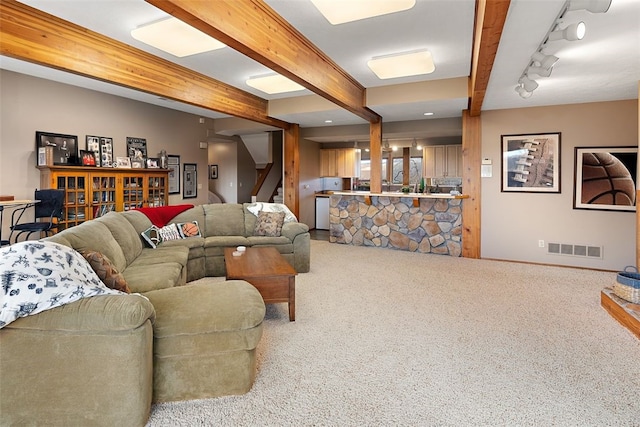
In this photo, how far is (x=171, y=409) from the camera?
6.24ft

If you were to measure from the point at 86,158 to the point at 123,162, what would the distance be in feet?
2.05

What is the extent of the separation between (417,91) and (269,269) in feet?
11.2

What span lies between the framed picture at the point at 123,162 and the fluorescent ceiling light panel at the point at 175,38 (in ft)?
8.69

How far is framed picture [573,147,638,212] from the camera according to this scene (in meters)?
4.85

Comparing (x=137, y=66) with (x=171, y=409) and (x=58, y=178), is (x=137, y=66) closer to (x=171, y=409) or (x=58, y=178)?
(x=58, y=178)

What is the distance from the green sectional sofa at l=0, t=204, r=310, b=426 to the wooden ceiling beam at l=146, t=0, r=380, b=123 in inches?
66.6

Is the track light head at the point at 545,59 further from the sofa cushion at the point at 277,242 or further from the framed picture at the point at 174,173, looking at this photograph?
the framed picture at the point at 174,173

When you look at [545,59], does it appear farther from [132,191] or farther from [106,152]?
[106,152]

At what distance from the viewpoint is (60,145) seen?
200 inches

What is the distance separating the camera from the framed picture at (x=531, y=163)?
17.2 feet

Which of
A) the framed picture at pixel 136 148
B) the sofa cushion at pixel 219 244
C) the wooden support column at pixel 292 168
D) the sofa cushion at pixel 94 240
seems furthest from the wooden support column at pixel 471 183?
the framed picture at pixel 136 148

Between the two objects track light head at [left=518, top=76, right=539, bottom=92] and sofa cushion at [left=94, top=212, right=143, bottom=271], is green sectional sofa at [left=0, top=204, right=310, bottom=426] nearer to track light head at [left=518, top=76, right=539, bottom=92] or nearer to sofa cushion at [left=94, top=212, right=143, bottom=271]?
sofa cushion at [left=94, top=212, right=143, bottom=271]

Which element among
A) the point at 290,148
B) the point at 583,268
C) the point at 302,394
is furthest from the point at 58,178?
the point at 583,268

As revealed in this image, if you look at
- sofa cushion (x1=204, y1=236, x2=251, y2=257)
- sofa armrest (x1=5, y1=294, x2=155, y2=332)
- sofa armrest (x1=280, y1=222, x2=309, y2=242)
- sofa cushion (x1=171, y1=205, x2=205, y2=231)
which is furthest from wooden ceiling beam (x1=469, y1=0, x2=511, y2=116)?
sofa cushion (x1=171, y1=205, x2=205, y2=231)
